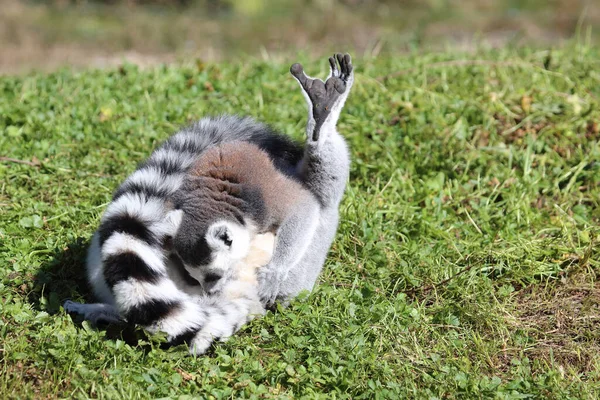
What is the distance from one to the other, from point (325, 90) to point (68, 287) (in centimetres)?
179

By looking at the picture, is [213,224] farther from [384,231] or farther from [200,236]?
[384,231]

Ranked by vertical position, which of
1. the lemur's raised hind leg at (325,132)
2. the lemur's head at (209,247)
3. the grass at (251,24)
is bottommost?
the grass at (251,24)

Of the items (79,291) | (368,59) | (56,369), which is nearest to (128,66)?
(368,59)

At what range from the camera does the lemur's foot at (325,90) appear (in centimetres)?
393

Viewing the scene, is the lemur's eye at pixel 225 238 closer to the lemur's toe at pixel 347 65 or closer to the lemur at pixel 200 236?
the lemur at pixel 200 236

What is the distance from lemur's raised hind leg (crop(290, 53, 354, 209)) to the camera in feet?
13.0

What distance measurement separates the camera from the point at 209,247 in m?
3.48

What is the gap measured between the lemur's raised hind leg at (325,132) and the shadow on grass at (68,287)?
1.30m

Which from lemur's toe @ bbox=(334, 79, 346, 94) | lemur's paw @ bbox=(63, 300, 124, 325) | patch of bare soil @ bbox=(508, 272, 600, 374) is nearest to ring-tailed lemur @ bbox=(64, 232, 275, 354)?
lemur's paw @ bbox=(63, 300, 124, 325)

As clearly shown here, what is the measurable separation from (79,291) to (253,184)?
1140 millimetres

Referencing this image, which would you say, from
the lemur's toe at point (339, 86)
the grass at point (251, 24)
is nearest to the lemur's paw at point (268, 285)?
the lemur's toe at point (339, 86)

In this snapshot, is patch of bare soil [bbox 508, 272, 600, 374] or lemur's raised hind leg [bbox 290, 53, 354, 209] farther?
lemur's raised hind leg [bbox 290, 53, 354, 209]

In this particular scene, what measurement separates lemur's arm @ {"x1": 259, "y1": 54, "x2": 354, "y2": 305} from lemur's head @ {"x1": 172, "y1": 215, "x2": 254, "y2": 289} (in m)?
0.24

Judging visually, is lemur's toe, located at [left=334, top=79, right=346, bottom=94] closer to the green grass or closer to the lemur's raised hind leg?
the lemur's raised hind leg
